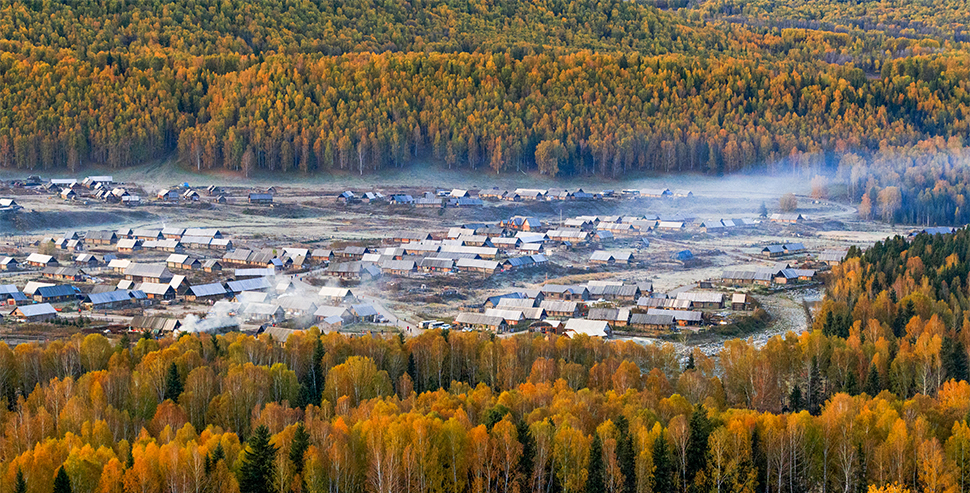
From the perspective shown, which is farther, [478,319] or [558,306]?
[558,306]

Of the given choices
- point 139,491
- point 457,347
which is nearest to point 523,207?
point 457,347

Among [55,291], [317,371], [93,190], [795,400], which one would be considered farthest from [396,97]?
[795,400]

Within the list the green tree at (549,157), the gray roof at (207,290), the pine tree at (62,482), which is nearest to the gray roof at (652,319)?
the gray roof at (207,290)

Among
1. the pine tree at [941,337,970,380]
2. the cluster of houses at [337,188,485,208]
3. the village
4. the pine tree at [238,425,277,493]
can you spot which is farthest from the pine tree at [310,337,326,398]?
the cluster of houses at [337,188,485,208]

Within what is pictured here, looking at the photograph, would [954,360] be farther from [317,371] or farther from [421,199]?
[421,199]

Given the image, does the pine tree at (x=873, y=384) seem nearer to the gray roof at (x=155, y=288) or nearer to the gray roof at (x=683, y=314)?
the gray roof at (x=683, y=314)

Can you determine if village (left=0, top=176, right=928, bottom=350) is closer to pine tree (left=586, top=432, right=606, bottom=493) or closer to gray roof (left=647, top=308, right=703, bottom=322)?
gray roof (left=647, top=308, right=703, bottom=322)
